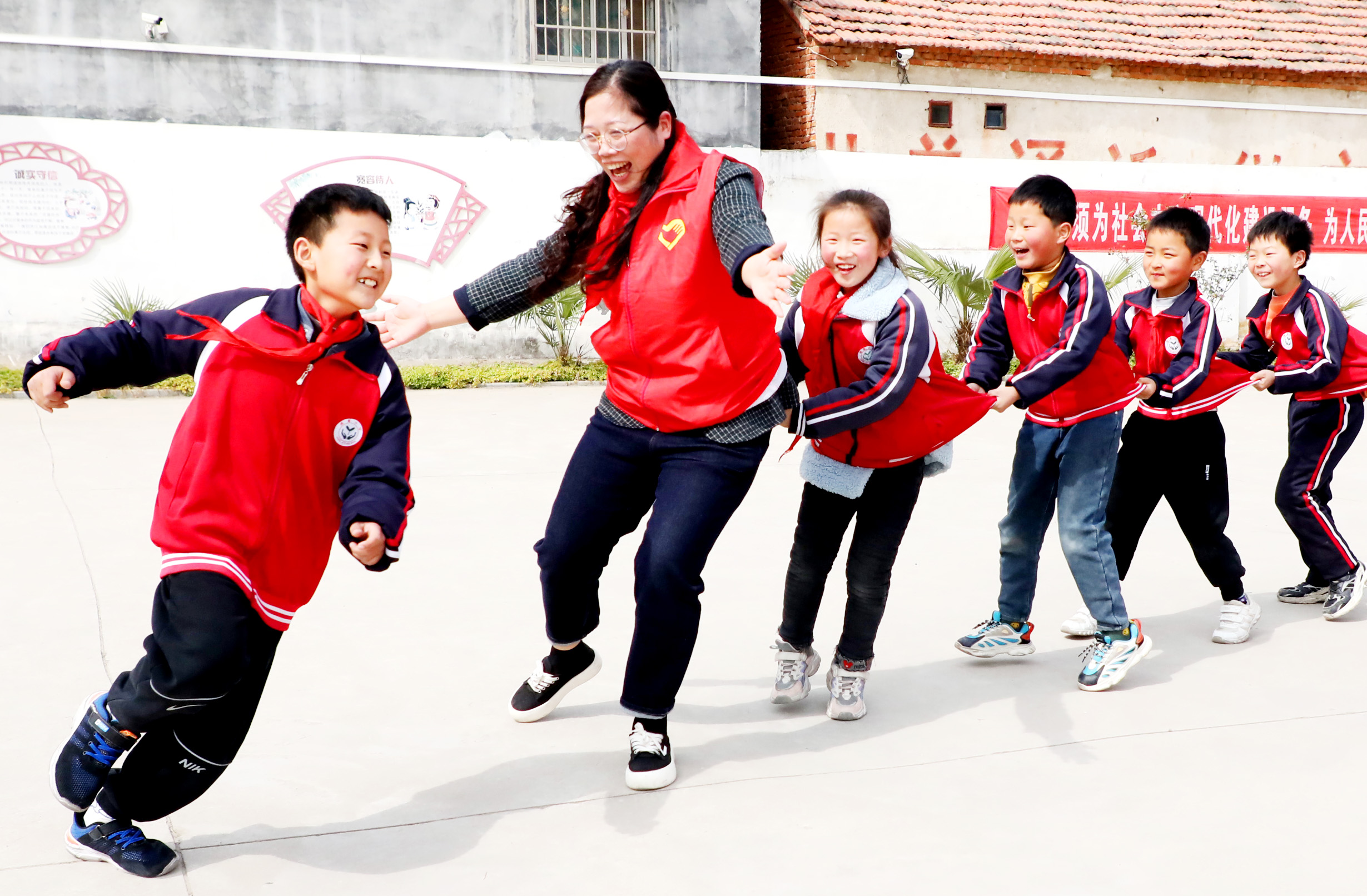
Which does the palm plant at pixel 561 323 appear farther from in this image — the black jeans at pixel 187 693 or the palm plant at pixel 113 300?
the black jeans at pixel 187 693

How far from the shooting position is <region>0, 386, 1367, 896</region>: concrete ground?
2.52 meters

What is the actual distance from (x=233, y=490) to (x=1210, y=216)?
14531mm

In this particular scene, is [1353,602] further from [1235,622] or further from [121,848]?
[121,848]

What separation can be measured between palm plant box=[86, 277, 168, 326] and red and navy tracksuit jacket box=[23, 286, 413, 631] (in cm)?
954

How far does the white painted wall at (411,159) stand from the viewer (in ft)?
36.6

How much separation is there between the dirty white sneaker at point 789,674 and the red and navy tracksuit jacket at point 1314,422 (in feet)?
6.87

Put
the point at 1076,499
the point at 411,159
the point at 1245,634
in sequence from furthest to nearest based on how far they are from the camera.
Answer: the point at 411,159 → the point at 1245,634 → the point at 1076,499

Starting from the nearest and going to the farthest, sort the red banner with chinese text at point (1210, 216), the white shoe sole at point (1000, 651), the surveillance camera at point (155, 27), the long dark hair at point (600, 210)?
the long dark hair at point (600, 210) → the white shoe sole at point (1000, 651) → the surveillance camera at point (155, 27) → the red banner with chinese text at point (1210, 216)

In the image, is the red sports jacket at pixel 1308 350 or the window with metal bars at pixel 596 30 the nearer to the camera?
the red sports jacket at pixel 1308 350

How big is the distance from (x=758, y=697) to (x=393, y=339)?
5.01 ft

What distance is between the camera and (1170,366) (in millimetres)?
4004

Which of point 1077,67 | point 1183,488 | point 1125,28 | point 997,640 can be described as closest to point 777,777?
point 997,640

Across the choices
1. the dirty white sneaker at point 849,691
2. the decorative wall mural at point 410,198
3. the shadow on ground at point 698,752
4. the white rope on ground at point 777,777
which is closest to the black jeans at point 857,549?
the dirty white sneaker at point 849,691

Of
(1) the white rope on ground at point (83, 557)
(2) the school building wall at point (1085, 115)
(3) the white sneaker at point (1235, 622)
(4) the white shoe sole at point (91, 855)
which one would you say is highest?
(2) the school building wall at point (1085, 115)
